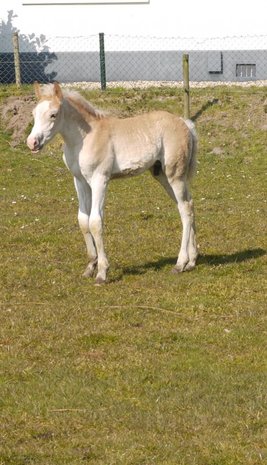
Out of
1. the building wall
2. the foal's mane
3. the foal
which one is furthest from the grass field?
the building wall

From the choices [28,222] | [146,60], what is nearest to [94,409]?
[28,222]

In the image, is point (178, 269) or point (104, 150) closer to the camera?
point (104, 150)

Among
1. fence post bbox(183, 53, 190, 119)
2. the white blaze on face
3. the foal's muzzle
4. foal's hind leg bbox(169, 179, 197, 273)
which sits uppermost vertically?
the white blaze on face

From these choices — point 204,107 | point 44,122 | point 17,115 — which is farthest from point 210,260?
point 17,115

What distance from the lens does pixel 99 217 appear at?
11.9m

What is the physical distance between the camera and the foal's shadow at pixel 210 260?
41.5ft

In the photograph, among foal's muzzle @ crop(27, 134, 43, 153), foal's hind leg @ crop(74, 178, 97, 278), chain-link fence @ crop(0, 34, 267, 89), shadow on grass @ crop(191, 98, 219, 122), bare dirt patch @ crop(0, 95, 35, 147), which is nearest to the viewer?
foal's muzzle @ crop(27, 134, 43, 153)

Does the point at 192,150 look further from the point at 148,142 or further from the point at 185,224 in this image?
the point at 185,224

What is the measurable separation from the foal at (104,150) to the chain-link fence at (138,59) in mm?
18283

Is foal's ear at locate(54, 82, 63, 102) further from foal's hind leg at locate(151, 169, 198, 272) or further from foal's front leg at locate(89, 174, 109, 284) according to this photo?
foal's hind leg at locate(151, 169, 198, 272)

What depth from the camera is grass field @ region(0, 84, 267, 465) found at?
739 centimetres

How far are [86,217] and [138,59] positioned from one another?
64.3 ft

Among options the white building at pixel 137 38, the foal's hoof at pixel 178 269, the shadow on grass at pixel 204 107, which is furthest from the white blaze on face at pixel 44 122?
the white building at pixel 137 38

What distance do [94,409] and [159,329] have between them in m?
2.20
